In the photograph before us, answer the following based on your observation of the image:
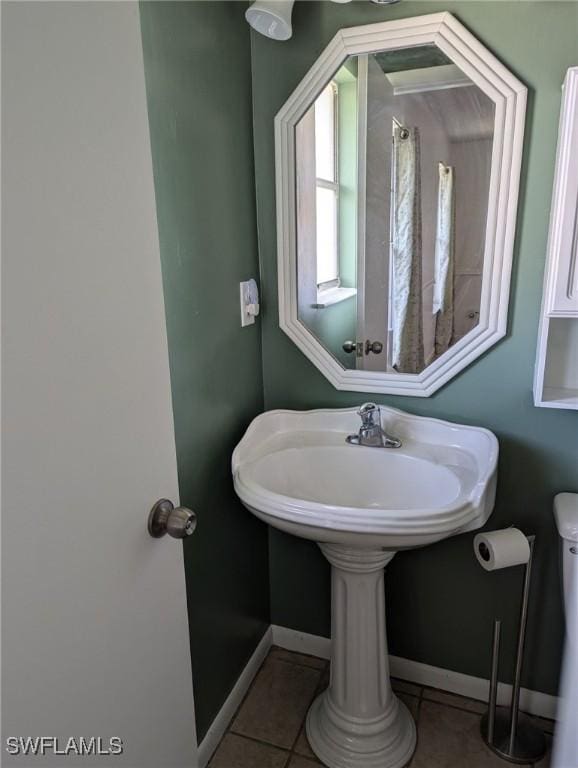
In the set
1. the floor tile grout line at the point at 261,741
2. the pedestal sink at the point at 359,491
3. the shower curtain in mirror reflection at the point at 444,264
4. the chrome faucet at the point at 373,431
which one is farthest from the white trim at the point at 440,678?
the shower curtain in mirror reflection at the point at 444,264

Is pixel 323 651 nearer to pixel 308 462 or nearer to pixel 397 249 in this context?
pixel 308 462

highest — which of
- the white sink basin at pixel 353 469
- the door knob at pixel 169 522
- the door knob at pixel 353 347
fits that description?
the door knob at pixel 353 347

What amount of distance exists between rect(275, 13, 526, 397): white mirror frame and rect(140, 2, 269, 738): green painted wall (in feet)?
0.33

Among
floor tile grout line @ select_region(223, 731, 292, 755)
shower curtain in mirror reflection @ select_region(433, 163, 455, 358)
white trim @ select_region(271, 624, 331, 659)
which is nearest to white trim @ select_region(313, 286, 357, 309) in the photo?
shower curtain in mirror reflection @ select_region(433, 163, 455, 358)

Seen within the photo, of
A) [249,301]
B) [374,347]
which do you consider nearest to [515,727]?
[374,347]

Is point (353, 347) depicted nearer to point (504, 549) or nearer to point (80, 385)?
point (504, 549)

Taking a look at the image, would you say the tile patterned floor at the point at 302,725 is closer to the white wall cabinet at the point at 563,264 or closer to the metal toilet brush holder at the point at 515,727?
the metal toilet brush holder at the point at 515,727

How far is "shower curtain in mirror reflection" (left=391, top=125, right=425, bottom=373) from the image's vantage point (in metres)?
1.41

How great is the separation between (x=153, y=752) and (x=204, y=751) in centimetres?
77

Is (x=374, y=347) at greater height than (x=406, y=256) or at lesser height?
lesser

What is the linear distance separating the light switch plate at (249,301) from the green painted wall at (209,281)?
0.02 metres

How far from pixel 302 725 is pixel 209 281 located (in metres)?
1.34

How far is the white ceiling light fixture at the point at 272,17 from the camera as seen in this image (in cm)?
121

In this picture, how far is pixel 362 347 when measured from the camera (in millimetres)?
1564
